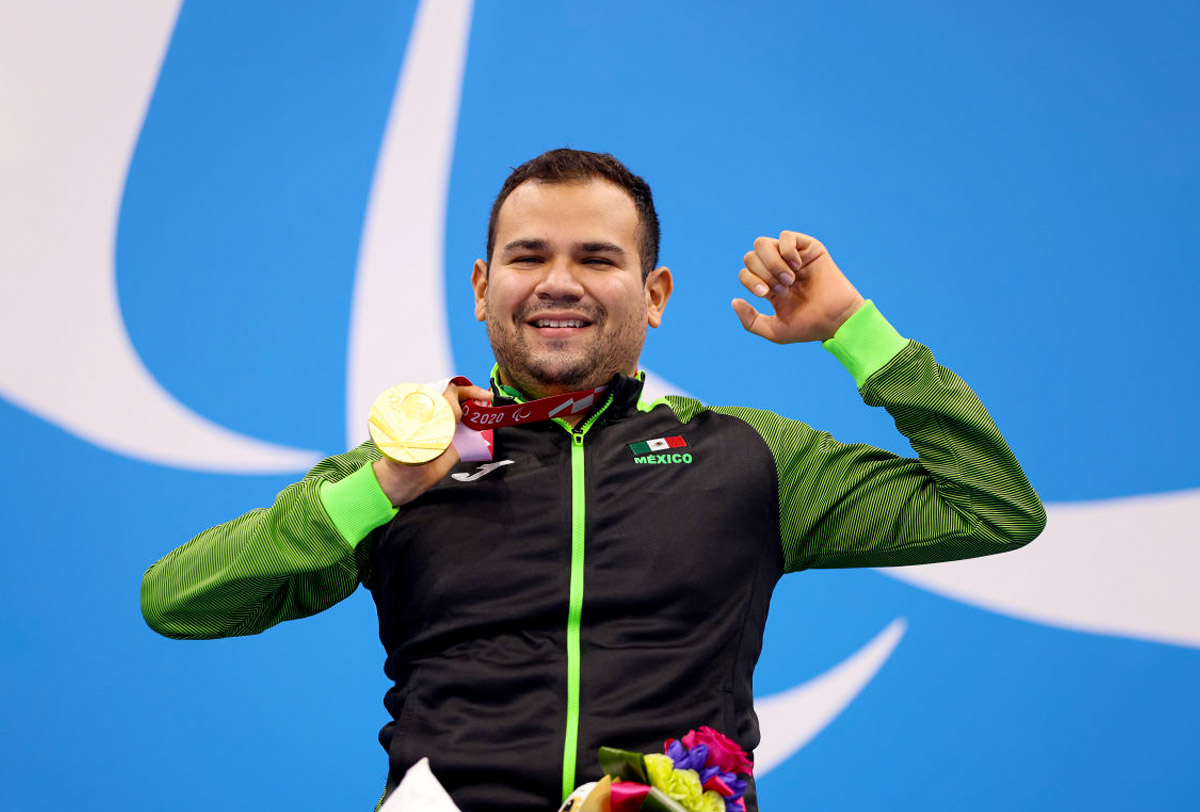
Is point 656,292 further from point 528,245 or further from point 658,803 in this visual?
point 658,803

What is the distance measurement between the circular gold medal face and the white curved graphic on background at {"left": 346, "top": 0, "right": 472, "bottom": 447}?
0.81 m

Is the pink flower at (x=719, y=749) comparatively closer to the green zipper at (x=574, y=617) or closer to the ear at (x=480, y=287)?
the green zipper at (x=574, y=617)

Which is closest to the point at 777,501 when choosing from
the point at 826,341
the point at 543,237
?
the point at 826,341

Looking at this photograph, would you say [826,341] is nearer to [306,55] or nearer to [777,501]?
[777,501]

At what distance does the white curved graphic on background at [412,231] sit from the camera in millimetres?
2307

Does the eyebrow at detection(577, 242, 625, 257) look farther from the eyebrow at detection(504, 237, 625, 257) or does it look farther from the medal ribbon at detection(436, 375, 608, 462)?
the medal ribbon at detection(436, 375, 608, 462)

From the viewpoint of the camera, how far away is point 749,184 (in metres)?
2.42

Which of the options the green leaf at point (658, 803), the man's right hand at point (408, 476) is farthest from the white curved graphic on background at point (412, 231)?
the green leaf at point (658, 803)

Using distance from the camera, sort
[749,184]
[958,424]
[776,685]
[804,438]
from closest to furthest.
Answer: [958,424] < [804,438] < [776,685] < [749,184]

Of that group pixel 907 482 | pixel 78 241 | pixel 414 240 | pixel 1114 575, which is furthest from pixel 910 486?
pixel 78 241

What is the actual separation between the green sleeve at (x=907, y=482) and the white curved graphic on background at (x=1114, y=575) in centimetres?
78

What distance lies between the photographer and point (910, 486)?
5.15ft

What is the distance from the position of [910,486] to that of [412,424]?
659 millimetres

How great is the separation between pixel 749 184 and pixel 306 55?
3.09 ft
